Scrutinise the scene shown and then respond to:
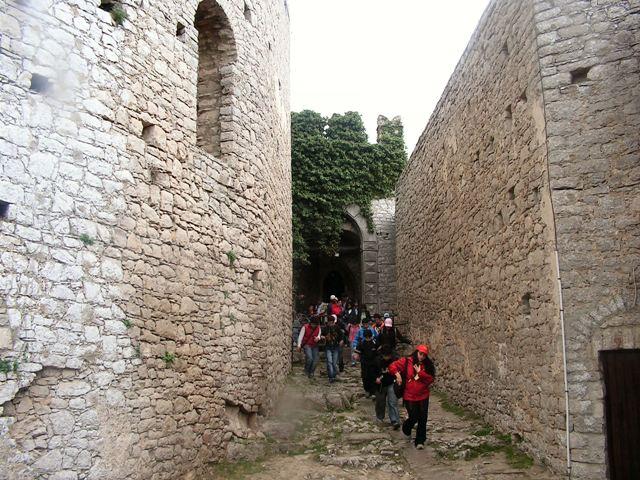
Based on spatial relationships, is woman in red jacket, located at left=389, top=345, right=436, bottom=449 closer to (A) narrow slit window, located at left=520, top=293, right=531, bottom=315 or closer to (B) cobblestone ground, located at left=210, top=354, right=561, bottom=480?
(B) cobblestone ground, located at left=210, top=354, right=561, bottom=480

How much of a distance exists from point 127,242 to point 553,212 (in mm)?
4641

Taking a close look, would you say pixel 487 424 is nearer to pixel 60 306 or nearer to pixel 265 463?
pixel 265 463

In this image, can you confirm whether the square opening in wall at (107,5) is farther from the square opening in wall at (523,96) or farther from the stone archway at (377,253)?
the stone archway at (377,253)

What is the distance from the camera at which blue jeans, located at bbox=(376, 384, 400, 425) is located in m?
9.02

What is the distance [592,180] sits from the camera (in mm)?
6230

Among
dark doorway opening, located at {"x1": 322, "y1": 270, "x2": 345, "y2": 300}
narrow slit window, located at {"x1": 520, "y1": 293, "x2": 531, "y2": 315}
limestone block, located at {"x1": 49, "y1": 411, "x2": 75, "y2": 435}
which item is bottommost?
limestone block, located at {"x1": 49, "y1": 411, "x2": 75, "y2": 435}

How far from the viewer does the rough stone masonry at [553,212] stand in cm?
597

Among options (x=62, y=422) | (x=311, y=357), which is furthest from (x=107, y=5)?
(x=311, y=357)

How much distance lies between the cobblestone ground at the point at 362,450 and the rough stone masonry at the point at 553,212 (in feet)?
1.34

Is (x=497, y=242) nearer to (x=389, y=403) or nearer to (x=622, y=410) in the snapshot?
(x=622, y=410)

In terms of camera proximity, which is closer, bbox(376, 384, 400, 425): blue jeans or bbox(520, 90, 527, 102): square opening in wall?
bbox(520, 90, 527, 102): square opening in wall

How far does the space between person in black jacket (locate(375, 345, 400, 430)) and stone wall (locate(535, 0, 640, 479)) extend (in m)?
3.39

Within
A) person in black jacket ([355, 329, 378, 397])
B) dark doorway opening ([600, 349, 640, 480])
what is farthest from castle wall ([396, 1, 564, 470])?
person in black jacket ([355, 329, 378, 397])

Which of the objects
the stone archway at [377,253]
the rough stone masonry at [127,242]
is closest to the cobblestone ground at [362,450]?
the rough stone masonry at [127,242]
